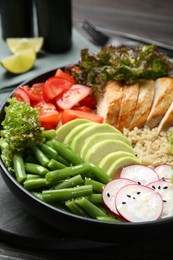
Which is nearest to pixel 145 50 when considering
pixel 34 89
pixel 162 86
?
pixel 162 86

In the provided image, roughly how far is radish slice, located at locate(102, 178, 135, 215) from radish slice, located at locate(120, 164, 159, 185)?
0.09 m

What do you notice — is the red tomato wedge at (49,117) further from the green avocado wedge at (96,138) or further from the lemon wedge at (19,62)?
the lemon wedge at (19,62)

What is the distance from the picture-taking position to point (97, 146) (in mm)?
2865

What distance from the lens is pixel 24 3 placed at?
4.49 meters

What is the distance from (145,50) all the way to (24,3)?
4.66 ft

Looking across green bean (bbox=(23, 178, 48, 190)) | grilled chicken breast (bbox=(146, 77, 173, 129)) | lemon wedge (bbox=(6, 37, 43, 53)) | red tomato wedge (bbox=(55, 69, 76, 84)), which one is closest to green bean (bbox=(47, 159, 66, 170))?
green bean (bbox=(23, 178, 48, 190))

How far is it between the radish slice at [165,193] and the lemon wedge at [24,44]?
213 cm

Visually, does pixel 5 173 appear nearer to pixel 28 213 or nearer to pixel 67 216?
pixel 28 213

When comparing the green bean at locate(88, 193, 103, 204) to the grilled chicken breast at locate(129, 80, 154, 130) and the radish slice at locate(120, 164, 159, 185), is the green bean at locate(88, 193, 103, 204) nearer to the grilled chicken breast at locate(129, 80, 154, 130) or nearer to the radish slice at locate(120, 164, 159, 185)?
the radish slice at locate(120, 164, 159, 185)

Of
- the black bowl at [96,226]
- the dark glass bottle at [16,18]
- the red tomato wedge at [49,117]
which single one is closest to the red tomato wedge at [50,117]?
the red tomato wedge at [49,117]

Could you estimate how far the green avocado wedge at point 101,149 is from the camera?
2.86 m

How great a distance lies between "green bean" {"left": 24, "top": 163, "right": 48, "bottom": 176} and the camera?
270 cm

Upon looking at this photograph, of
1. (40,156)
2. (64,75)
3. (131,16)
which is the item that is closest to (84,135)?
(40,156)

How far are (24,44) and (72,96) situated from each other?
3.87 feet
